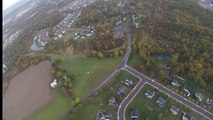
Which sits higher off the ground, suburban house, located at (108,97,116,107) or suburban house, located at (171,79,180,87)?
suburban house, located at (108,97,116,107)

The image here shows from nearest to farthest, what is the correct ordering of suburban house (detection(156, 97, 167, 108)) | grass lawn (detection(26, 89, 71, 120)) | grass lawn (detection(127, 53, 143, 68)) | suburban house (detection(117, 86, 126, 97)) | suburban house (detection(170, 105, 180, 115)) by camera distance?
1. suburban house (detection(170, 105, 180, 115))
2. suburban house (detection(156, 97, 167, 108))
3. grass lawn (detection(26, 89, 71, 120))
4. suburban house (detection(117, 86, 126, 97))
5. grass lawn (detection(127, 53, 143, 68))

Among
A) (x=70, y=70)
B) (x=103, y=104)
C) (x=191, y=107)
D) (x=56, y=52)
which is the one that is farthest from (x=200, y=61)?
(x=56, y=52)

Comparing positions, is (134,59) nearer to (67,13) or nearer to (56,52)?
(56,52)

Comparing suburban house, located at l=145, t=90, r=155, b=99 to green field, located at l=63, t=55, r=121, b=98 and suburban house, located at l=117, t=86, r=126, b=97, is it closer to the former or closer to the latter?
suburban house, located at l=117, t=86, r=126, b=97

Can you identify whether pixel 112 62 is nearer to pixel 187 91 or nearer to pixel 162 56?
pixel 162 56

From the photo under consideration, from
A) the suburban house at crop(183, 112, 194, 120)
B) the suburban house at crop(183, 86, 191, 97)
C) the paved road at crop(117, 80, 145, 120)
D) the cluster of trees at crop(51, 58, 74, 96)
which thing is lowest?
the suburban house at crop(183, 112, 194, 120)

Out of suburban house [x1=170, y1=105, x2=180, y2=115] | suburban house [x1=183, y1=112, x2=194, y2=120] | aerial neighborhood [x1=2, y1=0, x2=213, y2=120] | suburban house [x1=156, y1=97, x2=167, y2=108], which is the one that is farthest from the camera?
aerial neighborhood [x1=2, y1=0, x2=213, y2=120]

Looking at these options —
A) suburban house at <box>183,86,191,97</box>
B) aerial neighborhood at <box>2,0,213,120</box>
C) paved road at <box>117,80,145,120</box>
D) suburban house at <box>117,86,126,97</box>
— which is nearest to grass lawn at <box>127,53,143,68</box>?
aerial neighborhood at <box>2,0,213,120</box>
